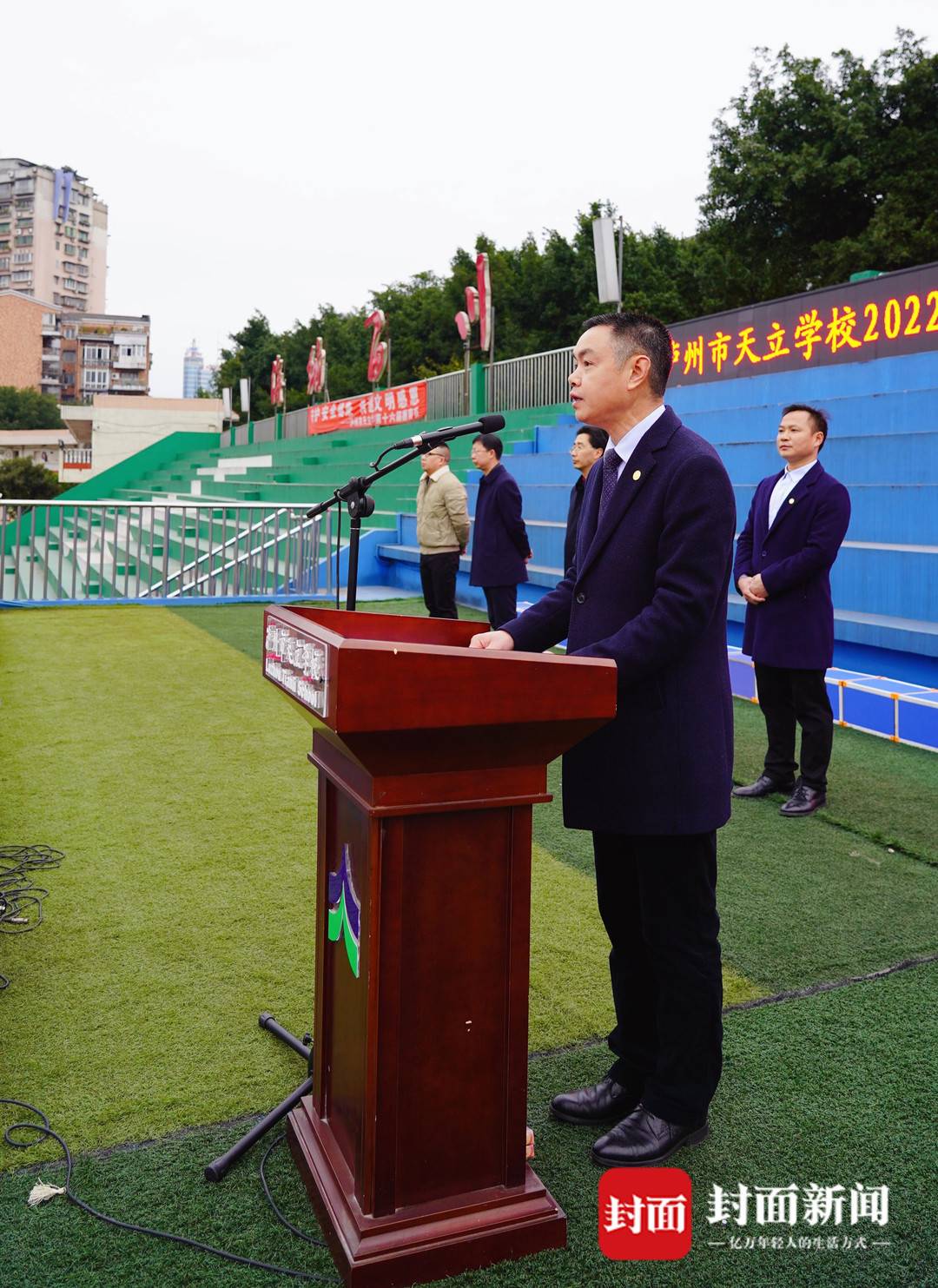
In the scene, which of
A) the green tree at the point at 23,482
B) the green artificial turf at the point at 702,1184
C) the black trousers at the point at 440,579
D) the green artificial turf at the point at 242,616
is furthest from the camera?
the green tree at the point at 23,482

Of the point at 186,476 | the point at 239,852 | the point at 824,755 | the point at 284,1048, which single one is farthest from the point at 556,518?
the point at 186,476

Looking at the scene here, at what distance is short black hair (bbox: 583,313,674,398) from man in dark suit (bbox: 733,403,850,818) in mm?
2207

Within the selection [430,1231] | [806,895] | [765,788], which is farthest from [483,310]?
[430,1231]

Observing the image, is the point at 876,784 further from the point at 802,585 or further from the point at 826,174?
the point at 826,174

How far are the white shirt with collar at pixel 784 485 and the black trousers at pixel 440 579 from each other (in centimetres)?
335

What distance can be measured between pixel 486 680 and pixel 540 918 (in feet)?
5.41

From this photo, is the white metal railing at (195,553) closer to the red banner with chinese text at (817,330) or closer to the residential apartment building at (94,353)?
the red banner with chinese text at (817,330)

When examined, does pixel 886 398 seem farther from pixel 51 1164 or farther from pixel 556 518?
pixel 51 1164

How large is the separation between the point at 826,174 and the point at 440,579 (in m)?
20.8

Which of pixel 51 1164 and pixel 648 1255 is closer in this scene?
pixel 648 1255

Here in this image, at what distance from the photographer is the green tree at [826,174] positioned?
22328 millimetres

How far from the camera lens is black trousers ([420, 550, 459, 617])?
7.23m

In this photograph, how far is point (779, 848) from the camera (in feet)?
11.6

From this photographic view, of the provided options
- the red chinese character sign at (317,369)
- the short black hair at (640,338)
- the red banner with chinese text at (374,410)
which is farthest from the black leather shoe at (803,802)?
the red chinese character sign at (317,369)
